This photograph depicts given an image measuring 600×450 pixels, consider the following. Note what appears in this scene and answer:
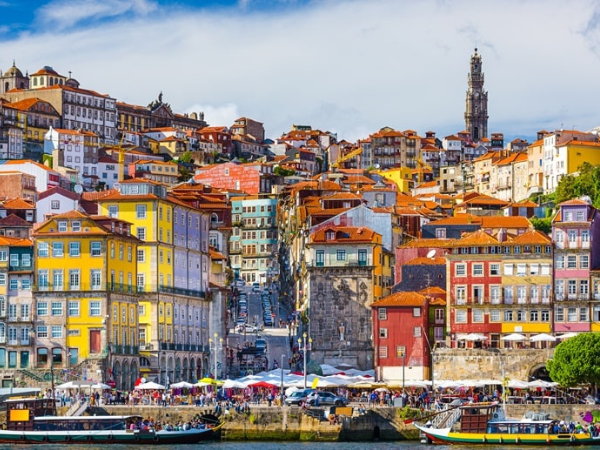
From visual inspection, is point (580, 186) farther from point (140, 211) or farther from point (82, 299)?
point (82, 299)

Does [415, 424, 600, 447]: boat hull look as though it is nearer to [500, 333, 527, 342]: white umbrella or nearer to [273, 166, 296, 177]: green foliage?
[500, 333, 527, 342]: white umbrella

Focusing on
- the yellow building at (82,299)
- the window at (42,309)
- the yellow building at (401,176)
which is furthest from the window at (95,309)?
the yellow building at (401,176)

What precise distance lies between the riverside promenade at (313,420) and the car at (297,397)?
2083 millimetres

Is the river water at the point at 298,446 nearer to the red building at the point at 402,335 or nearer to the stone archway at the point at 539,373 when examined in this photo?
the stone archway at the point at 539,373

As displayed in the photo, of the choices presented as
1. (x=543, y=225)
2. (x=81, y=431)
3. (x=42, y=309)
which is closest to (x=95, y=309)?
(x=42, y=309)

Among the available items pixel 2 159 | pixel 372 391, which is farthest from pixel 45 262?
pixel 2 159

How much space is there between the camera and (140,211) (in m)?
97.4

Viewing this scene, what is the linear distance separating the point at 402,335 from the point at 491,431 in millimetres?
20784

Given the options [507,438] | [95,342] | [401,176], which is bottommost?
[507,438]

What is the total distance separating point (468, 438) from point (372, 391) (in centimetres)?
1334

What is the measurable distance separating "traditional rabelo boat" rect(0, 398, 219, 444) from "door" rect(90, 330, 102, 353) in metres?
12.8

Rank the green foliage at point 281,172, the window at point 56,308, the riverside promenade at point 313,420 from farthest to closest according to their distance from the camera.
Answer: the green foliage at point 281,172
the window at point 56,308
the riverside promenade at point 313,420

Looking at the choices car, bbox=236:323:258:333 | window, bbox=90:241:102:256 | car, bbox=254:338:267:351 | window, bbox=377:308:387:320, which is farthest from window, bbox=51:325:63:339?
car, bbox=236:323:258:333

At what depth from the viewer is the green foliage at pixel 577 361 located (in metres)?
80.9
